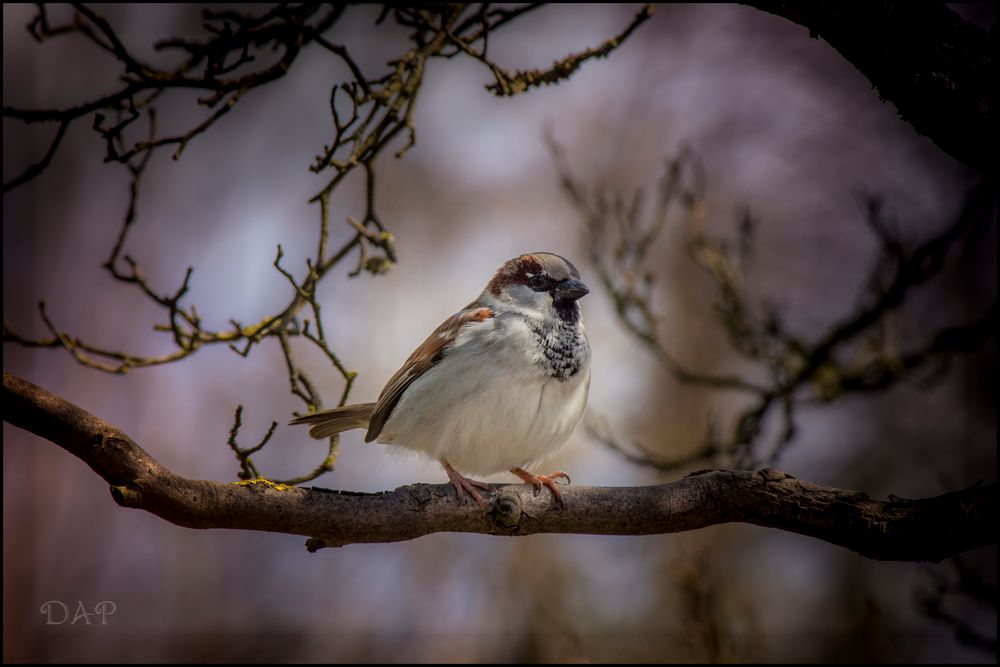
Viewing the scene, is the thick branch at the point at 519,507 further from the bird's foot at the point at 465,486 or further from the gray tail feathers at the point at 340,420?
the gray tail feathers at the point at 340,420

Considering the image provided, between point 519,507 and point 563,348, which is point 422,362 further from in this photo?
point 519,507

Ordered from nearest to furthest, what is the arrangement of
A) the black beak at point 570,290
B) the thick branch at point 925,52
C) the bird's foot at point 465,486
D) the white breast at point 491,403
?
the thick branch at point 925,52 < the bird's foot at point 465,486 < the white breast at point 491,403 < the black beak at point 570,290

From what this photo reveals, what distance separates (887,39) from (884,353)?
1.85 meters

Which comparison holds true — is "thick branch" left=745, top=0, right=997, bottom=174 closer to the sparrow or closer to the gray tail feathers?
the sparrow

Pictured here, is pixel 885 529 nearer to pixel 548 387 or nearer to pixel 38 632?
pixel 548 387

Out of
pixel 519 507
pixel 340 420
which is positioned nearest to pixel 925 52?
pixel 519 507

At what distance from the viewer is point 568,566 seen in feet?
16.1

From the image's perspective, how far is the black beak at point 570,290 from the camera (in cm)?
276

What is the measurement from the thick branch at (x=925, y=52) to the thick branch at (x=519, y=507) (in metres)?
0.85

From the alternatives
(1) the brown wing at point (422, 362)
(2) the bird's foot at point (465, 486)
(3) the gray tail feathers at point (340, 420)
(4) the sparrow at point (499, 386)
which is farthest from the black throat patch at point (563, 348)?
(3) the gray tail feathers at point (340, 420)

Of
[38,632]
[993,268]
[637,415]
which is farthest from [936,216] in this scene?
[38,632]

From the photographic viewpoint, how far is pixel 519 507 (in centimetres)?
215

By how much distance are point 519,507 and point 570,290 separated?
0.89 m
